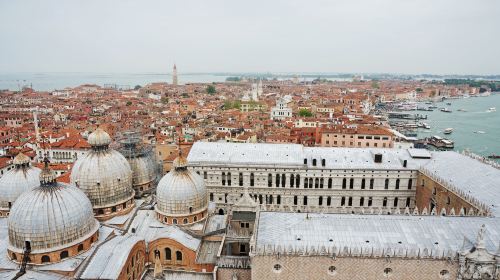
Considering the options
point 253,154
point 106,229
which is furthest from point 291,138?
point 106,229

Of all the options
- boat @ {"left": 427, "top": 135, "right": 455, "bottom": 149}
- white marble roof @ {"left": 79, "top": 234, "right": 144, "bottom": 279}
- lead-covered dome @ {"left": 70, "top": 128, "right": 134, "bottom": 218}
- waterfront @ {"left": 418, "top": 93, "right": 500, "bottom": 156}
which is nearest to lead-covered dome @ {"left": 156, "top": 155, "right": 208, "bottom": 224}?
lead-covered dome @ {"left": 70, "top": 128, "right": 134, "bottom": 218}

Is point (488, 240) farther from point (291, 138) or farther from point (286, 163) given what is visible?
point (291, 138)

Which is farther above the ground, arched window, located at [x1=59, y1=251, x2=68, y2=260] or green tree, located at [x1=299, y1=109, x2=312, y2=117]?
green tree, located at [x1=299, y1=109, x2=312, y2=117]

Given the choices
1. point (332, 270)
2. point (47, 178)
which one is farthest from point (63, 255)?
point (332, 270)

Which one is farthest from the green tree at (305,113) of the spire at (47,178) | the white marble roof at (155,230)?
the spire at (47,178)

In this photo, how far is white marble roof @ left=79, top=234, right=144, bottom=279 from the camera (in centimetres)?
2174

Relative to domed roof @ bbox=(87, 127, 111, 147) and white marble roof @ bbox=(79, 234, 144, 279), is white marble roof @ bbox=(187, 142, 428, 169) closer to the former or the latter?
domed roof @ bbox=(87, 127, 111, 147)

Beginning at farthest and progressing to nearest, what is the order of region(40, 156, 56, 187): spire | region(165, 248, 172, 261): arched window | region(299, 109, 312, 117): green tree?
1. region(299, 109, 312, 117): green tree
2. region(165, 248, 172, 261): arched window
3. region(40, 156, 56, 187): spire

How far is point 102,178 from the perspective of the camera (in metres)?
28.5

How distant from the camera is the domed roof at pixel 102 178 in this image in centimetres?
2833

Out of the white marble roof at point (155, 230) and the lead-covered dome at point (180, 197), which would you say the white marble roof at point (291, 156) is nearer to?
the lead-covered dome at point (180, 197)

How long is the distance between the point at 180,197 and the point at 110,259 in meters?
7.17

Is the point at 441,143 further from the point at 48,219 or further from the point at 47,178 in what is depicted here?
the point at 48,219

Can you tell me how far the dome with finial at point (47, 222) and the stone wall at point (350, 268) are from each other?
37.7 feet
